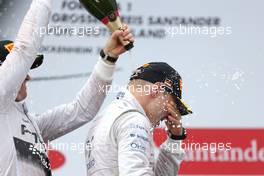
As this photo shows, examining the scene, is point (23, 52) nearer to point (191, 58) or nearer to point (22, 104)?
point (22, 104)

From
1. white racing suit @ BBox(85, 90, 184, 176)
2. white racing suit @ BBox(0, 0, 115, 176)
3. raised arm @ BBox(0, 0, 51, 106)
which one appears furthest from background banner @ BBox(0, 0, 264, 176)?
raised arm @ BBox(0, 0, 51, 106)

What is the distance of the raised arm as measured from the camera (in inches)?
82.5

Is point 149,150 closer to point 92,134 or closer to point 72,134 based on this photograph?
point 92,134

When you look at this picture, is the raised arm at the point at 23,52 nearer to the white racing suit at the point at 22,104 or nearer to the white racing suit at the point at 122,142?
the white racing suit at the point at 22,104

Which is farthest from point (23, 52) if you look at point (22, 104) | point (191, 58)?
point (191, 58)

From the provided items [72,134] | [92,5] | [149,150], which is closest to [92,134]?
[149,150]

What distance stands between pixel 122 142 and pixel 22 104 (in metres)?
0.47

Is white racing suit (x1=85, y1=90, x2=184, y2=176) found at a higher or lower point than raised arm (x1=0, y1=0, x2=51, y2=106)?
lower

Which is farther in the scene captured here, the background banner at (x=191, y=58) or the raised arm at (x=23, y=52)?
A: the background banner at (x=191, y=58)

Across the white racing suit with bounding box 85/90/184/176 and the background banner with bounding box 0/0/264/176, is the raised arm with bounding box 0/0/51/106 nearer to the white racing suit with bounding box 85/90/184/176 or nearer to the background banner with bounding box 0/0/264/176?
the white racing suit with bounding box 85/90/184/176

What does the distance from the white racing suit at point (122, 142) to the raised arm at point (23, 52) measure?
1.05ft

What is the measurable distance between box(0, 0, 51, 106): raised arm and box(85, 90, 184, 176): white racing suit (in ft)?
1.05

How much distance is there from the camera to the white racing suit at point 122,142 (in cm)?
208

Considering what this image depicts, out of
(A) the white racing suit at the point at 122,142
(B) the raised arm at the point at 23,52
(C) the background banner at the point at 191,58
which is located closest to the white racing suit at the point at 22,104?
(B) the raised arm at the point at 23,52
